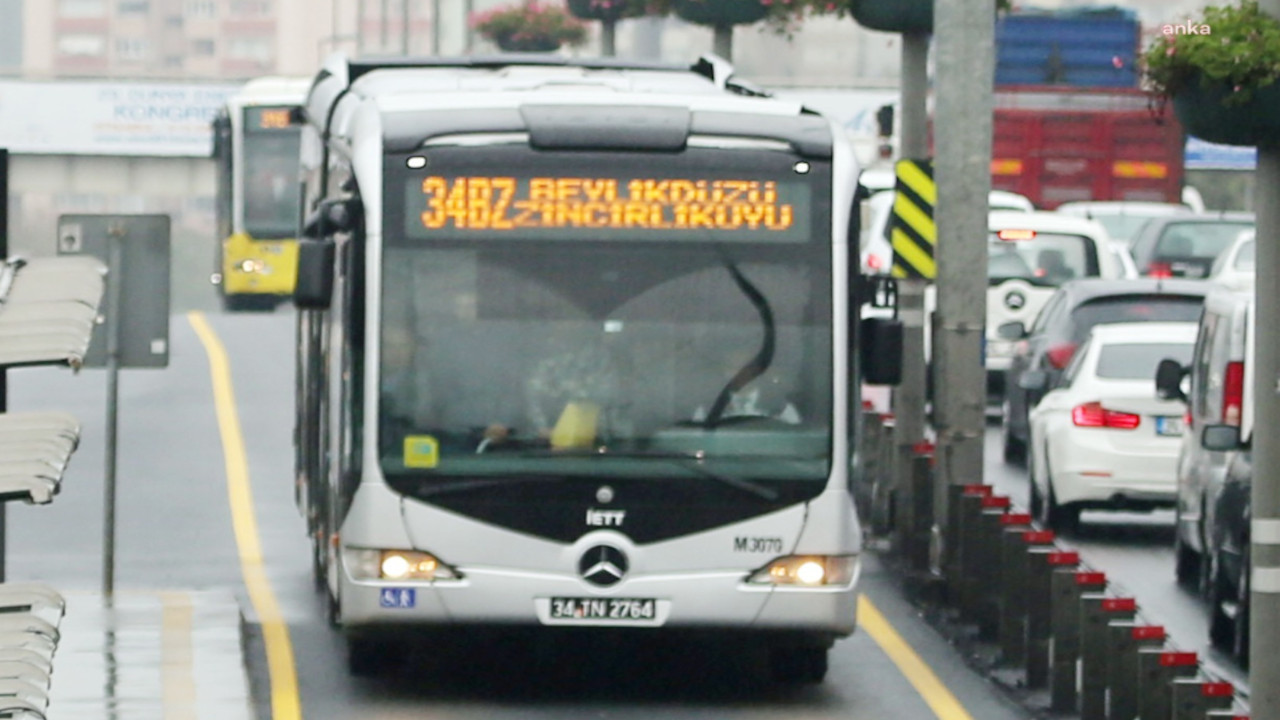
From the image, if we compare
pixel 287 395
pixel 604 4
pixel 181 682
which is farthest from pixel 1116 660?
pixel 604 4

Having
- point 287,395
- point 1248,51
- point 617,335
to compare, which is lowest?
point 287,395

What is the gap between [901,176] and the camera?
62.6 feet

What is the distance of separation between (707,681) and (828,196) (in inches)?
90.0

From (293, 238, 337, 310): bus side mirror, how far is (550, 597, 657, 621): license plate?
151 cm

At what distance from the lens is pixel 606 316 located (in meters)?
12.8

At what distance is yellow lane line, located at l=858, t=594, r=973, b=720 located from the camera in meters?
12.9

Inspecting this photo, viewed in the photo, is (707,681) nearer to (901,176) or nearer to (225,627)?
(225,627)

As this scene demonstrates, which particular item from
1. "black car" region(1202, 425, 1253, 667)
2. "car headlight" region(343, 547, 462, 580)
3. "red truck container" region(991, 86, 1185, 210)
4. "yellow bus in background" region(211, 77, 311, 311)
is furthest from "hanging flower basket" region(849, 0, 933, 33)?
"yellow bus in background" region(211, 77, 311, 311)

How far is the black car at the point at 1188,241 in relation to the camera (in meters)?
35.0

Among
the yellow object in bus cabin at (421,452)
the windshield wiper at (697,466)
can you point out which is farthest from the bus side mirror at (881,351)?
the yellow object in bus cabin at (421,452)

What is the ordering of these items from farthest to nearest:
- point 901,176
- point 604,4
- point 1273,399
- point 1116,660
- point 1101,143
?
point 1101,143 → point 604,4 → point 901,176 → point 1116,660 → point 1273,399

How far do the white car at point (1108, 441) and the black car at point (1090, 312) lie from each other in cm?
315

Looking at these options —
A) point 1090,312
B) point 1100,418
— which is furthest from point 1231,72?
point 1090,312

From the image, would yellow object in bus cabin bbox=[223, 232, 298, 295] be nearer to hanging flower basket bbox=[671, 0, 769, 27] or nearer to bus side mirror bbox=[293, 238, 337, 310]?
hanging flower basket bbox=[671, 0, 769, 27]
